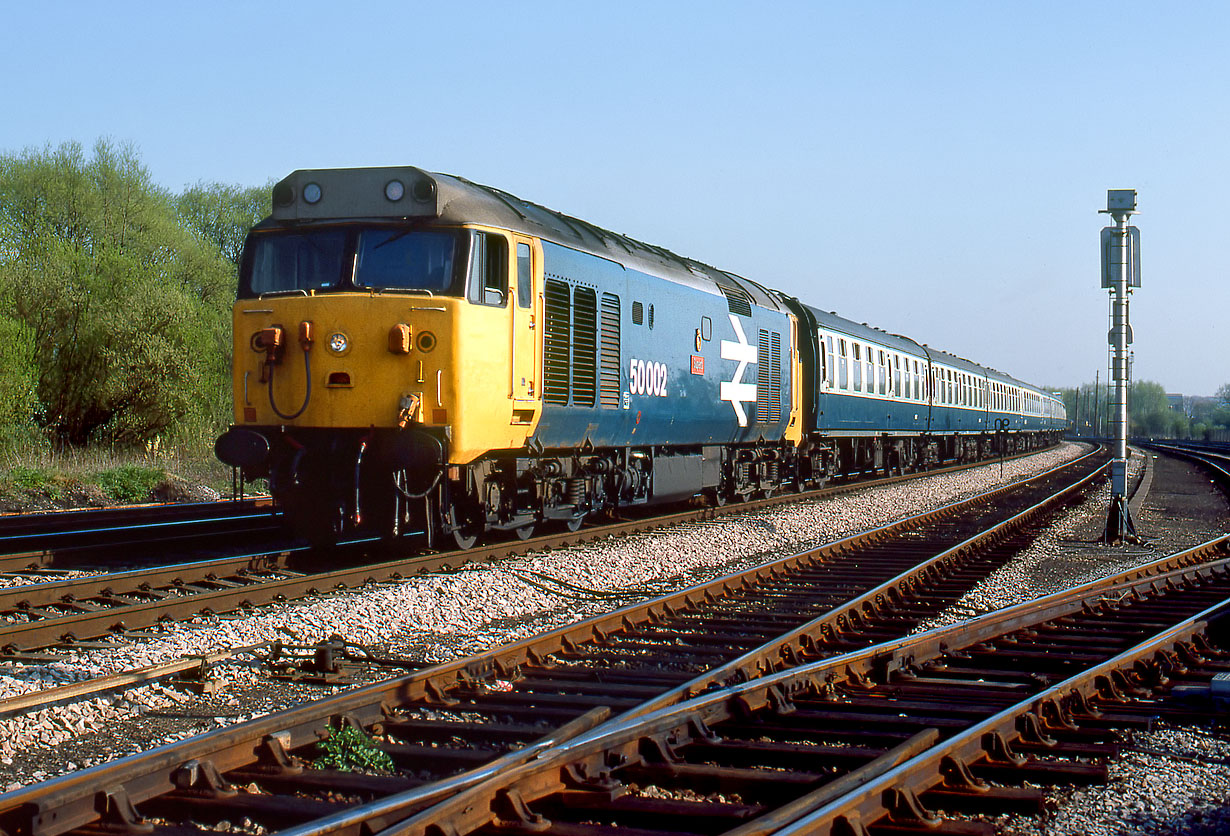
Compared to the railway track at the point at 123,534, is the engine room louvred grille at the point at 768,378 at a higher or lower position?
higher

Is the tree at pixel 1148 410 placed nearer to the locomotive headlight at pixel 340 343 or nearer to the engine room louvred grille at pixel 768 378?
the engine room louvred grille at pixel 768 378

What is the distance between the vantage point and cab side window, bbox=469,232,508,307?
957 cm

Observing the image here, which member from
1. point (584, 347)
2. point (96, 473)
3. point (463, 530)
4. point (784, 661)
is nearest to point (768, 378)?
point (584, 347)

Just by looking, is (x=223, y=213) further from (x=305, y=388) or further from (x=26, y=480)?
(x=305, y=388)

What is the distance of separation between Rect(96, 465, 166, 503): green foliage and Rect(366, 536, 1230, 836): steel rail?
1559 cm

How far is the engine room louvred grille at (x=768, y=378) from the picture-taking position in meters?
17.1

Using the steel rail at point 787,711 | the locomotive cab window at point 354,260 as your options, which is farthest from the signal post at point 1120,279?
the locomotive cab window at point 354,260

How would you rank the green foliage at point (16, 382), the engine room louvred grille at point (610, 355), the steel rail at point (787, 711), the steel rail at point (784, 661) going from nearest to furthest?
the steel rail at point (784, 661) < the steel rail at point (787, 711) < the engine room louvred grille at point (610, 355) < the green foliage at point (16, 382)

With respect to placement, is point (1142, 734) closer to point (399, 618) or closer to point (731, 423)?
point (399, 618)

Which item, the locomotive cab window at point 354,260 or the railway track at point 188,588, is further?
the locomotive cab window at point 354,260

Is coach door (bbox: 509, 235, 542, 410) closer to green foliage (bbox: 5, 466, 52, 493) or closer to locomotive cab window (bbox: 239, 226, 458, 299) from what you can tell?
locomotive cab window (bbox: 239, 226, 458, 299)

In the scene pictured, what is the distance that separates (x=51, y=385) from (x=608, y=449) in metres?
18.8

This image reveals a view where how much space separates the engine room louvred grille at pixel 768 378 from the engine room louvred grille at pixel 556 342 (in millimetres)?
6411

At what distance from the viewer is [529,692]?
559cm
